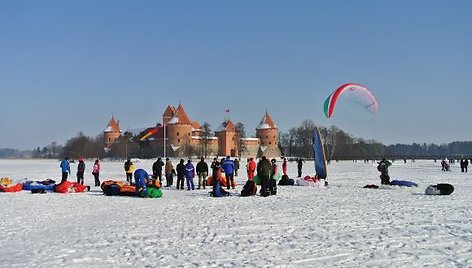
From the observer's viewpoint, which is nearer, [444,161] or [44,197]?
[44,197]

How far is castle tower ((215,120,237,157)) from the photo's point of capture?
4496 inches

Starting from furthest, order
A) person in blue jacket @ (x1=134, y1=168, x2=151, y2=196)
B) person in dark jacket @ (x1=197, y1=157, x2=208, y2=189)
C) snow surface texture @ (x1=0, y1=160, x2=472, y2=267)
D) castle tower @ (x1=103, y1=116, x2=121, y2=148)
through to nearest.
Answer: castle tower @ (x1=103, y1=116, x2=121, y2=148)
person in dark jacket @ (x1=197, y1=157, x2=208, y2=189)
person in blue jacket @ (x1=134, y1=168, x2=151, y2=196)
snow surface texture @ (x1=0, y1=160, x2=472, y2=267)

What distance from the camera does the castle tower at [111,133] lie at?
124m

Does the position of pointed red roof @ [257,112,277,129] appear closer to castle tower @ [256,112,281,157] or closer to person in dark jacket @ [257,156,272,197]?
castle tower @ [256,112,281,157]

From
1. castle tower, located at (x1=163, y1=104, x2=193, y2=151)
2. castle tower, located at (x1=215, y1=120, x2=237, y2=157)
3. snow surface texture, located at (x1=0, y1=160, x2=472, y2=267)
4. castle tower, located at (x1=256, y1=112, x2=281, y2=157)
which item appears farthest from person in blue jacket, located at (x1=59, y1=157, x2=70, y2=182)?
castle tower, located at (x1=256, y1=112, x2=281, y2=157)

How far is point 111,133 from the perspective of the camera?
12431 cm

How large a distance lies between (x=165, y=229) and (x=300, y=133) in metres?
109

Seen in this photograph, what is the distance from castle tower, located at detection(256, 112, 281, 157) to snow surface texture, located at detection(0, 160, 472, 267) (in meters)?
102

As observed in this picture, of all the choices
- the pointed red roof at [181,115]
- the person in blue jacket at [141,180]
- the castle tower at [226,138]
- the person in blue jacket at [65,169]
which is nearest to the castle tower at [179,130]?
the pointed red roof at [181,115]

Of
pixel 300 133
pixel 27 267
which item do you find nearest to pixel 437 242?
pixel 27 267

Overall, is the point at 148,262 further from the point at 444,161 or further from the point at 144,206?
the point at 444,161

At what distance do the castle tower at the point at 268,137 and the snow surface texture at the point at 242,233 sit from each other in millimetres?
102241

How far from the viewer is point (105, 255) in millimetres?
7332

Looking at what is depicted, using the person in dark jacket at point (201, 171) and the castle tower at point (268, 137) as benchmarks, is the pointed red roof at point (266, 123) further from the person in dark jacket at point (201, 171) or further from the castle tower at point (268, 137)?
the person in dark jacket at point (201, 171)
